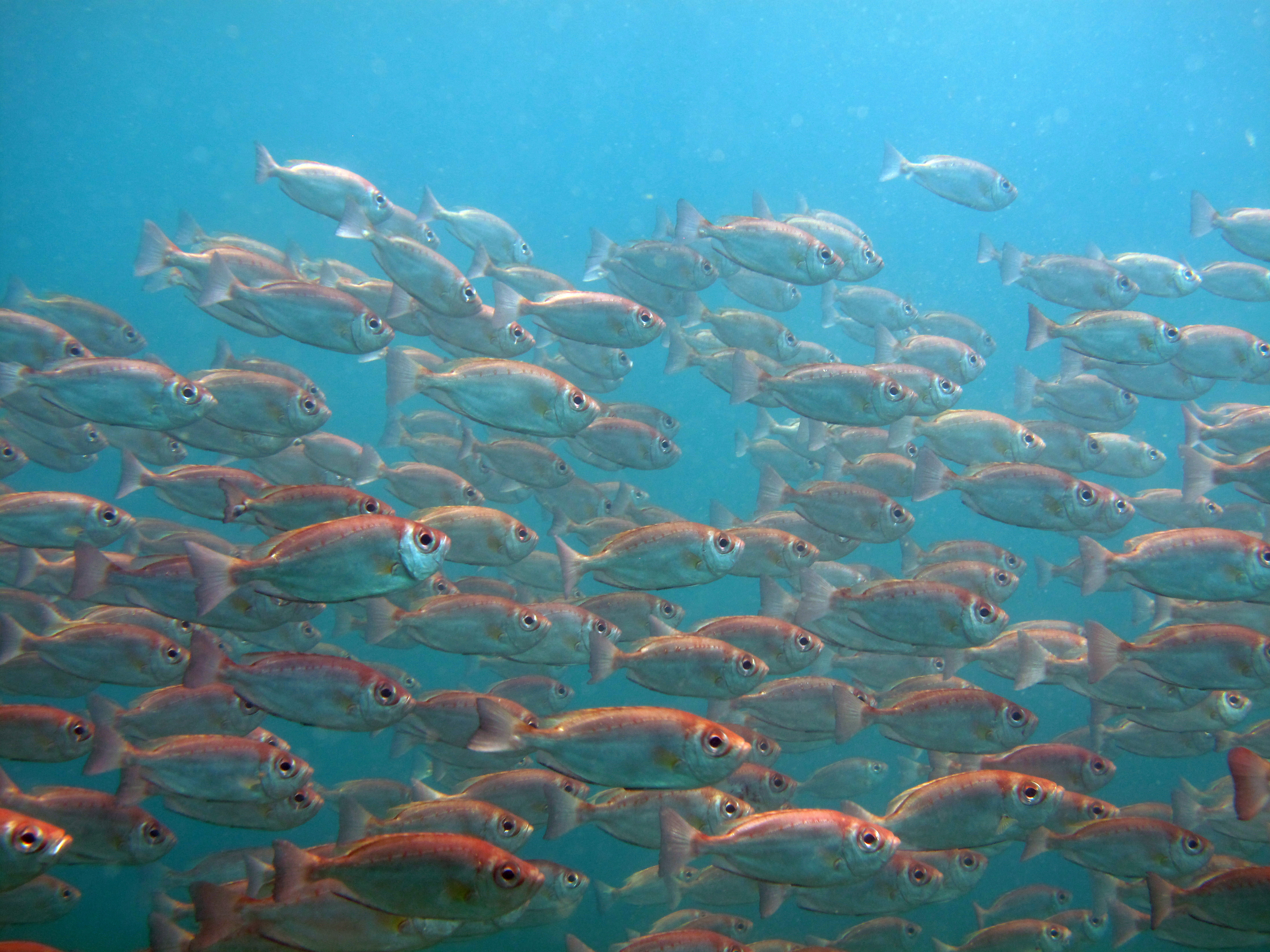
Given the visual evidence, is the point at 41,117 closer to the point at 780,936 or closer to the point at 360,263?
the point at 360,263

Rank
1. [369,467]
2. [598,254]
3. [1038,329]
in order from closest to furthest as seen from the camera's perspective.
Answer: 1. [369,467]
2. [1038,329]
3. [598,254]

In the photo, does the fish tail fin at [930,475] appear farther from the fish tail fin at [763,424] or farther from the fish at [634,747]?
the fish at [634,747]

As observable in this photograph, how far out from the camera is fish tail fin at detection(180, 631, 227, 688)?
3203 mm

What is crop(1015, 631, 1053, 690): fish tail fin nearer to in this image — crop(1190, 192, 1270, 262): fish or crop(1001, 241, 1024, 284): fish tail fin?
crop(1001, 241, 1024, 284): fish tail fin

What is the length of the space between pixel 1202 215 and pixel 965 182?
2.49 meters

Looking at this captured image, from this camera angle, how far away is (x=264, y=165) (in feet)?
22.2

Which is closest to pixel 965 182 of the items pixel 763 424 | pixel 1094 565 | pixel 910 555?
pixel 763 424

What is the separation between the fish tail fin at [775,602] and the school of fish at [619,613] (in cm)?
4

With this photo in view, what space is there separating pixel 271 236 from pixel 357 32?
1884 centimetres

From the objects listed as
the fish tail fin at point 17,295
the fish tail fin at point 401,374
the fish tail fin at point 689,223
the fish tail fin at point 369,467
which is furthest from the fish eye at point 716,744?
the fish tail fin at point 17,295

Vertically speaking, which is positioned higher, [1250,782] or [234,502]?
[234,502]

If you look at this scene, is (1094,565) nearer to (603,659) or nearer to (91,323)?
(603,659)

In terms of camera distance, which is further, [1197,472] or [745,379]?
[745,379]

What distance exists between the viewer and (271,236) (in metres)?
42.2
